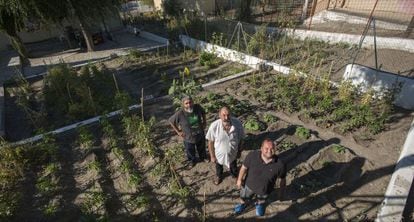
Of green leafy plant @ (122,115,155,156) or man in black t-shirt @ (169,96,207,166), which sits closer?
man in black t-shirt @ (169,96,207,166)

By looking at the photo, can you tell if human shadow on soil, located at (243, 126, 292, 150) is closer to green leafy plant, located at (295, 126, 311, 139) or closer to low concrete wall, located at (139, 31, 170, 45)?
green leafy plant, located at (295, 126, 311, 139)

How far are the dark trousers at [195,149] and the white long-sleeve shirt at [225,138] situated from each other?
2.03ft

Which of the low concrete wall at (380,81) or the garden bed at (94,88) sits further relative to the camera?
the garden bed at (94,88)

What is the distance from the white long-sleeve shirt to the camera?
153 inches

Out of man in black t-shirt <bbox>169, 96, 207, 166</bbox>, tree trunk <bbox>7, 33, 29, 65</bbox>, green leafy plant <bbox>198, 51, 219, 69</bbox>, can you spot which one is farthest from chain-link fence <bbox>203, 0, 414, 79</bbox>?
tree trunk <bbox>7, 33, 29, 65</bbox>

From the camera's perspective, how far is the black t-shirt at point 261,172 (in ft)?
10.9

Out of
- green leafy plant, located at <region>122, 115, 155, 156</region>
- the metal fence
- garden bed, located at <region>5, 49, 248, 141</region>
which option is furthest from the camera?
the metal fence

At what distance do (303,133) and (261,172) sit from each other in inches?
93.8

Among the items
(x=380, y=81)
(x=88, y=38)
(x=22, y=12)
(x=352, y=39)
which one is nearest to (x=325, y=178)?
(x=380, y=81)

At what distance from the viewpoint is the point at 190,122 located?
14.2ft

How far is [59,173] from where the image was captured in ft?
16.5

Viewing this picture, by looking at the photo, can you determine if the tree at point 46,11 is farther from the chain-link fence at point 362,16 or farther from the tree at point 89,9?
the chain-link fence at point 362,16

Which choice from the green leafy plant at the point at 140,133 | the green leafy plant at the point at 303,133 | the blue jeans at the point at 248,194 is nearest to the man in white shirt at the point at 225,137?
the blue jeans at the point at 248,194

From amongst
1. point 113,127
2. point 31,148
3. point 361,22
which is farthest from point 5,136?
point 361,22
